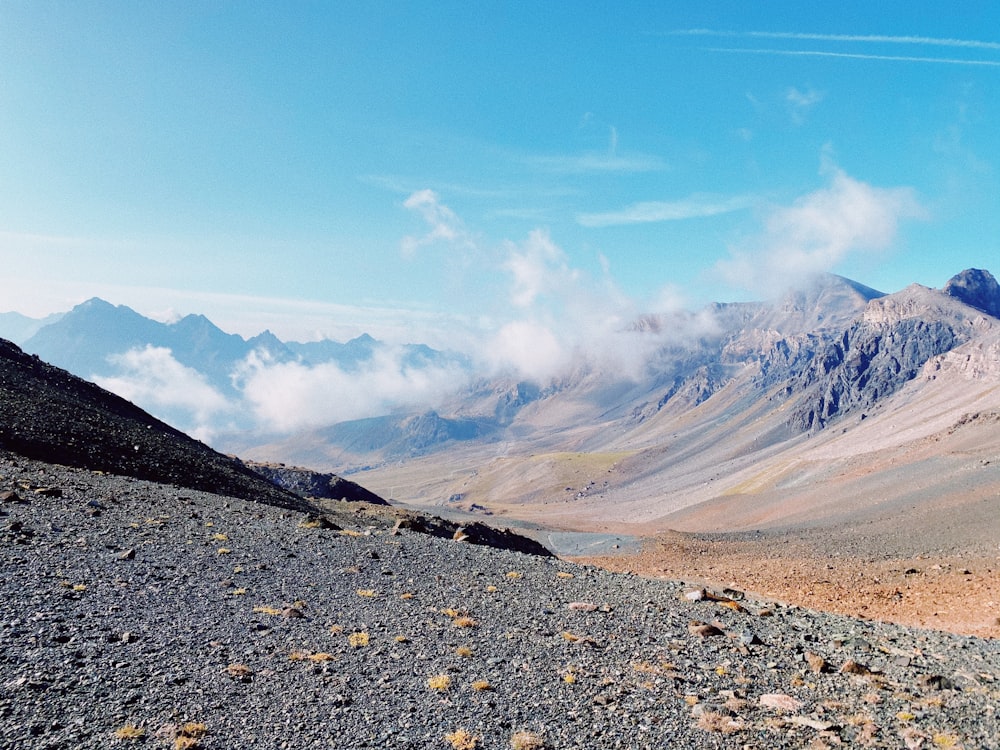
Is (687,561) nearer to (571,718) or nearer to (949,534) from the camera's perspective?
(949,534)

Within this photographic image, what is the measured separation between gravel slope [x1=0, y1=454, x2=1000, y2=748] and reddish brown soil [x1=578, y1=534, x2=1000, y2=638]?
7.80 m

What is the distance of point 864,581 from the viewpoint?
35.6 metres

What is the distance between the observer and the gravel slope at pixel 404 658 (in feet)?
37.4

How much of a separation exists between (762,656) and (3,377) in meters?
46.1

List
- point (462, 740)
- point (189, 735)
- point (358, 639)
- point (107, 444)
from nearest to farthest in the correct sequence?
point (189, 735), point (462, 740), point (358, 639), point (107, 444)

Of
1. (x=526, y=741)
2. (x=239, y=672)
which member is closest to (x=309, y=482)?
(x=239, y=672)

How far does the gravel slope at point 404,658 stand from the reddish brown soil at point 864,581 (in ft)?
25.6

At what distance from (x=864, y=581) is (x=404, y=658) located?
104ft

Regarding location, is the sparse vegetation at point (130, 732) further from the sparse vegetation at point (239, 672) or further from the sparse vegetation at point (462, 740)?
the sparse vegetation at point (462, 740)

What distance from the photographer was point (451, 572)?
22344 millimetres

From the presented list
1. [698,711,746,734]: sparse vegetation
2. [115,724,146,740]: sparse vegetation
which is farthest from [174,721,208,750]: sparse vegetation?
[698,711,746,734]: sparse vegetation

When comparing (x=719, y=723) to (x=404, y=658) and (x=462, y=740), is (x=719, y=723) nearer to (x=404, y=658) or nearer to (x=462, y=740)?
(x=462, y=740)

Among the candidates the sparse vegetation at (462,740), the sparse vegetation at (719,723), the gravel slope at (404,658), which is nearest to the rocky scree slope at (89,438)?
the gravel slope at (404,658)

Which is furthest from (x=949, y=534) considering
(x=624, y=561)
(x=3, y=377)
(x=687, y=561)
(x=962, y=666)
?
(x=3, y=377)
